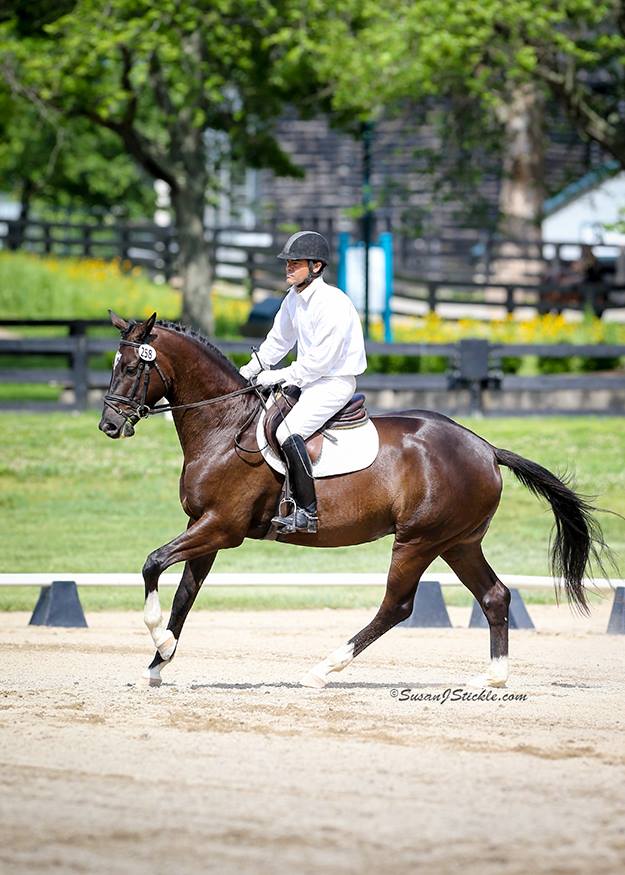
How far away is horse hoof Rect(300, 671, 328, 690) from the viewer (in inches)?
344

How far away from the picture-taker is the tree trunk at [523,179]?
31.5 meters

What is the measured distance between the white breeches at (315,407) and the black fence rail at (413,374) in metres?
11.6

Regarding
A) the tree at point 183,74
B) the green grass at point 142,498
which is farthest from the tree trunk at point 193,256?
the green grass at point 142,498

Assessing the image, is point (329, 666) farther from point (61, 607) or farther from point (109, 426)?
point (61, 607)

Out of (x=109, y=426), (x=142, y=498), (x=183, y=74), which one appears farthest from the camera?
(x=183, y=74)

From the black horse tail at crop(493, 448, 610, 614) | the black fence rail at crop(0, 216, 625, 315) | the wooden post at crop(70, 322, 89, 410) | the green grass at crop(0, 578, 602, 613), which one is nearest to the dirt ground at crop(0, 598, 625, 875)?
the black horse tail at crop(493, 448, 610, 614)

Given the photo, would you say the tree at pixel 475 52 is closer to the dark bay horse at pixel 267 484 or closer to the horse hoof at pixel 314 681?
the dark bay horse at pixel 267 484

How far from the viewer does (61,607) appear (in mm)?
11766

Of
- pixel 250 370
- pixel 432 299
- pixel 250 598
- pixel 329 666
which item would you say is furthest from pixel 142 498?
pixel 432 299

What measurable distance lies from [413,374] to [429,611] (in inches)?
394

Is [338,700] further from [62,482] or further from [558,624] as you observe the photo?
[62,482]

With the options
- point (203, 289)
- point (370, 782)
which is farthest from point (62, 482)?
point (370, 782)

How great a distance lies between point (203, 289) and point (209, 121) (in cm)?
288

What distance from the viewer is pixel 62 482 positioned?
1797cm
